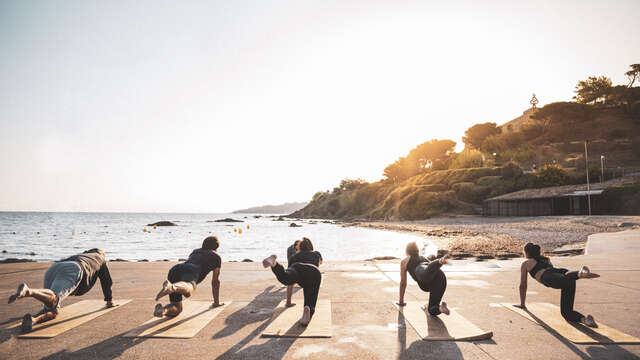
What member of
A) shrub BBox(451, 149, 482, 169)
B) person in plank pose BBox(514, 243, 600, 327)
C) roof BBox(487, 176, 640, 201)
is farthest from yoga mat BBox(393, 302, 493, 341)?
shrub BBox(451, 149, 482, 169)

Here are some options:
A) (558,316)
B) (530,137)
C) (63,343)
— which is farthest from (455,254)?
(530,137)

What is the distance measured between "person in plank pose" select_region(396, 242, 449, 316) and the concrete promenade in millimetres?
593

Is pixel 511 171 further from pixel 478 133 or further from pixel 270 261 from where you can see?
pixel 270 261

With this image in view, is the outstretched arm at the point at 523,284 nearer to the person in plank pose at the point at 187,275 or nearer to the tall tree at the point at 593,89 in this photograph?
the person in plank pose at the point at 187,275

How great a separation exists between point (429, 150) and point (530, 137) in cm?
2695

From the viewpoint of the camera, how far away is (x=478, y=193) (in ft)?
195

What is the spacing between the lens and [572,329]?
16.9 ft

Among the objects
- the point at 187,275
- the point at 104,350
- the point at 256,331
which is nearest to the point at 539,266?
the point at 256,331

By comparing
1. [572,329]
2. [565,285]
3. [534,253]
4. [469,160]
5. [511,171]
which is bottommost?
Answer: [572,329]

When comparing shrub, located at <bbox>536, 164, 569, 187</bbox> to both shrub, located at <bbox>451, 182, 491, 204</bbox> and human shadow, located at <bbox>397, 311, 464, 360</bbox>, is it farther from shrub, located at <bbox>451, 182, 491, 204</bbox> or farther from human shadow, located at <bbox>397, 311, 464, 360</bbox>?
human shadow, located at <bbox>397, 311, 464, 360</bbox>

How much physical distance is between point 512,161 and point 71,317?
66.9 m

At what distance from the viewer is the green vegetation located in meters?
57.2

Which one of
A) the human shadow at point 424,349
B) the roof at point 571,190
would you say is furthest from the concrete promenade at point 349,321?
the roof at point 571,190

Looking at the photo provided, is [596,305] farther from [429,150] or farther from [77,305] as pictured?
[429,150]
